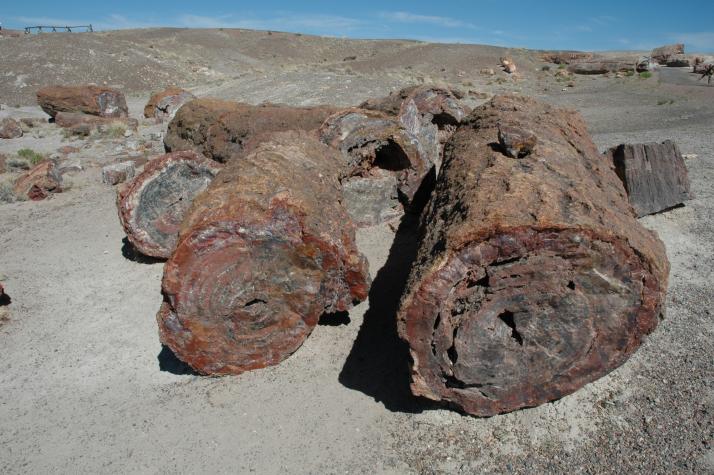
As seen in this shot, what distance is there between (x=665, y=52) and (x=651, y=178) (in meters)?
37.9

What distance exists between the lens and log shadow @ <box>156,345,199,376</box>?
4.70m

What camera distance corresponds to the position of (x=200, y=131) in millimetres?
9086

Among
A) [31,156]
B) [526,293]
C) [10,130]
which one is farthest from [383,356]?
[10,130]

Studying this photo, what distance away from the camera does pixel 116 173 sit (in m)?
10.4

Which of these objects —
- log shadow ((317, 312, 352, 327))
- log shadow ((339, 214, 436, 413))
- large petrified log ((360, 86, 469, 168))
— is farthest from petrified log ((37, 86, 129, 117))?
log shadow ((317, 312, 352, 327))

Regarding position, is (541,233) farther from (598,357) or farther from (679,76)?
(679,76)

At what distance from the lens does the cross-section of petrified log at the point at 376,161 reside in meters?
6.52

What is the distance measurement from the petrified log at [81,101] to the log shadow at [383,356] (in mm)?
15937

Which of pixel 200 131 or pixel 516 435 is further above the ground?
pixel 200 131

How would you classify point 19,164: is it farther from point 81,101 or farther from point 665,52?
point 665,52

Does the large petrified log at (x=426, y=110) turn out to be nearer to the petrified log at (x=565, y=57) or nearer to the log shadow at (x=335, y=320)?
the log shadow at (x=335, y=320)

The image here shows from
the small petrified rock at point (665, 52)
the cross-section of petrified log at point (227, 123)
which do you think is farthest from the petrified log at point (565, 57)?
the cross-section of petrified log at point (227, 123)

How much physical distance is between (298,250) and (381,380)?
4.52ft

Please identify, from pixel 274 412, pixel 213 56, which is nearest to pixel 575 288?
pixel 274 412
